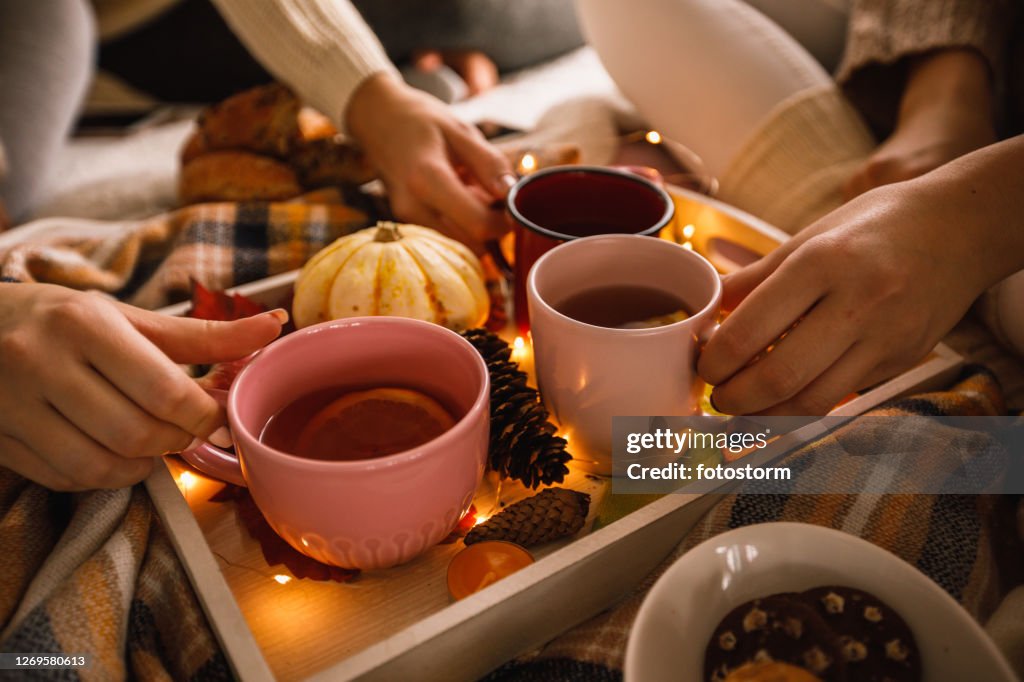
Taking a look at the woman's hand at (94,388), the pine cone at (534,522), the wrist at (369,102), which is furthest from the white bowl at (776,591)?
the wrist at (369,102)

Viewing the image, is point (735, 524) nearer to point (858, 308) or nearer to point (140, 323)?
point (858, 308)

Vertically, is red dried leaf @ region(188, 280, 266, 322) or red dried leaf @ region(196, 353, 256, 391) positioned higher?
red dried leaf @ region(196, 353, 256, 391)

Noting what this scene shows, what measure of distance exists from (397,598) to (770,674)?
23cm

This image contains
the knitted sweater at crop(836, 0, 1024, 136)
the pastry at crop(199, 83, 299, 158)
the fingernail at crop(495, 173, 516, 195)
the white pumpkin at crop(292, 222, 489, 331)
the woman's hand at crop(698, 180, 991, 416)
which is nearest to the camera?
the woman's hand at crop(698, 180, 991, 416)

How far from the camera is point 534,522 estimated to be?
519mm

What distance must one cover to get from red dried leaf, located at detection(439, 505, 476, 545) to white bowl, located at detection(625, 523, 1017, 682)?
17 cm

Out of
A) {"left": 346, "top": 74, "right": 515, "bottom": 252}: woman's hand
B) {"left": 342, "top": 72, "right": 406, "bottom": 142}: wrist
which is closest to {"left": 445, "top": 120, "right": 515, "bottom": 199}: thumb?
{"left": 346, "top": 74, "right": 515, "bottom": 252}: woman's hand

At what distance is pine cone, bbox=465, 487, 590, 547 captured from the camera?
1.69 ft

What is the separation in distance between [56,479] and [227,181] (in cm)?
53

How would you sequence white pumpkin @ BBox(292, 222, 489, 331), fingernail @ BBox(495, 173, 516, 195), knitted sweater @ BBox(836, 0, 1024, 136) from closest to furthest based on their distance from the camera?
1. white pumpkin @ BBox(292, 222, 489, 331)
2. fingernail @ BBox(495, 173, 516, 195)
3. knitted sweater @ BBox(836, 0, 1024, 136)

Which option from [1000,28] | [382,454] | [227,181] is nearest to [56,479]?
[382,454]

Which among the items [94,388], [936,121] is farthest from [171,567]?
[936,121]

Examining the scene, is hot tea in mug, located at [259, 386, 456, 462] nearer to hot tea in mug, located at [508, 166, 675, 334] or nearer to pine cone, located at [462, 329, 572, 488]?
pine cone, located at [462, 329, 572, 488]

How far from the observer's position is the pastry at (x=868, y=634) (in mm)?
Answer: 396
